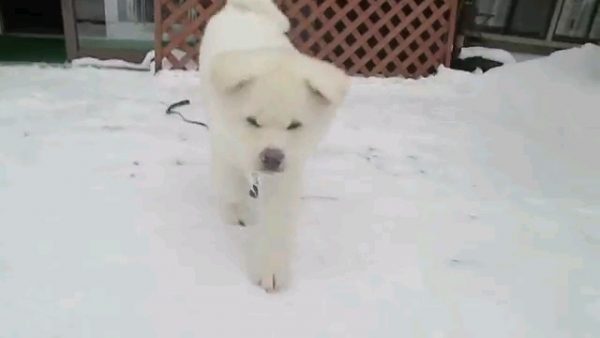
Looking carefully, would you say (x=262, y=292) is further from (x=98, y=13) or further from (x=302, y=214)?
(x=98, y=13)

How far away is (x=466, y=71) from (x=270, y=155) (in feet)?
8.51

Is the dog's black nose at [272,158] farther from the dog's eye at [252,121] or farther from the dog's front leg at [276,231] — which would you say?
the dog's front leg at [276,231]

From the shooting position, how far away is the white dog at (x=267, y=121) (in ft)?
4.32

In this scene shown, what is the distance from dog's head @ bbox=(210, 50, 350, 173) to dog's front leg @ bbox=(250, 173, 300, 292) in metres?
0.15

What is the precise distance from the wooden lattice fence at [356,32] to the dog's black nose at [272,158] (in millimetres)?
2121

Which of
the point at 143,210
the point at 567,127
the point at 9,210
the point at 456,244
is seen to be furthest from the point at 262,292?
the point at 567,127

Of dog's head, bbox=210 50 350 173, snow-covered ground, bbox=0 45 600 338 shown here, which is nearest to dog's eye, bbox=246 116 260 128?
dog's head, bbox=210 50 350 173

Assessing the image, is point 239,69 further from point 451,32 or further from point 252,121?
point 451,32

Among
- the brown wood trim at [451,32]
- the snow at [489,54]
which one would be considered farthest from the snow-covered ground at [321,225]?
the snow at [489,54]

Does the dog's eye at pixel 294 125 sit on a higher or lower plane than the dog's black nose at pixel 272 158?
higher

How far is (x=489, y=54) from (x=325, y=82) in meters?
2.95

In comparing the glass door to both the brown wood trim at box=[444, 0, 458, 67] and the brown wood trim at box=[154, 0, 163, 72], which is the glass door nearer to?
the brown wood trim at box=[154, 0, 163, 72]

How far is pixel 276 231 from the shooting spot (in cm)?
156

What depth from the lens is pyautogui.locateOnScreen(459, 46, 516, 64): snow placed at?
385 centimetres
